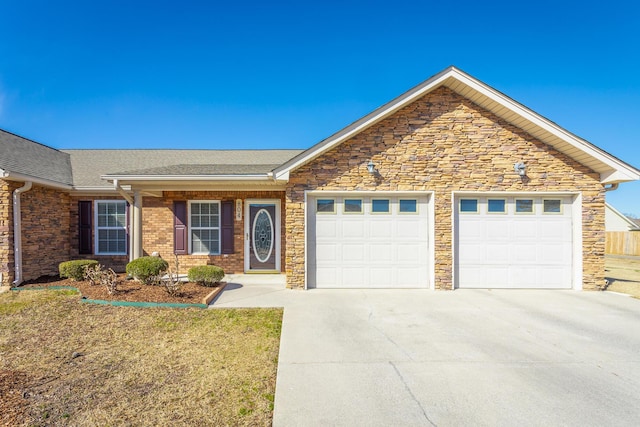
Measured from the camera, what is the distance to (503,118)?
8.01 metres

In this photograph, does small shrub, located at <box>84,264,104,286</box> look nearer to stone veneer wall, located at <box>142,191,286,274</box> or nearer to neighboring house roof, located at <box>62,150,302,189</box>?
stone veneer wall, located at <box>142,191,286,274</box>

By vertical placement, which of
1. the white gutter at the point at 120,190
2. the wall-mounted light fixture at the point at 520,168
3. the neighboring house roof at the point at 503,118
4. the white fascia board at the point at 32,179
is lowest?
the white gutter at the point at 120,190

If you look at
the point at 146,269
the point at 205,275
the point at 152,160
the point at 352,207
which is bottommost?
the point at 205,275

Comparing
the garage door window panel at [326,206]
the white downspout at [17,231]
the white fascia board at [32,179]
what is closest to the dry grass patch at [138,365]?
the white downspout at [17,231]

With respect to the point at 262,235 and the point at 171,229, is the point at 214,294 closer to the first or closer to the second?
the point at 262,235

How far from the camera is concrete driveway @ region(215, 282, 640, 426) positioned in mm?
2996

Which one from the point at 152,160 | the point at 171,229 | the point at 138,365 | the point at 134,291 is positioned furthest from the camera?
the point at 152,160

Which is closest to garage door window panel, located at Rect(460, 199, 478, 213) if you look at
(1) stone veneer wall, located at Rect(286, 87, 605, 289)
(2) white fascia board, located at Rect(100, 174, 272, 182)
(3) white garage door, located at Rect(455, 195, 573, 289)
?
(3) white garage door, located at Rect(455, 195, 573, 289)

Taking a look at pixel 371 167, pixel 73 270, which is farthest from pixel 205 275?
pixel 371 167

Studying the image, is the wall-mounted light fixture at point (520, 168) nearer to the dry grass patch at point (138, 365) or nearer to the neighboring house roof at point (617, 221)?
the dry grass patch at point (138, 365)

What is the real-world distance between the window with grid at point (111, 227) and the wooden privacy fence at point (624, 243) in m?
29.7

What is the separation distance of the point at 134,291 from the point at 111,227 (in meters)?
4.36

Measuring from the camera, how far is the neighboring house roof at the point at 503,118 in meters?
7.48

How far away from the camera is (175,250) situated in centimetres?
1015
